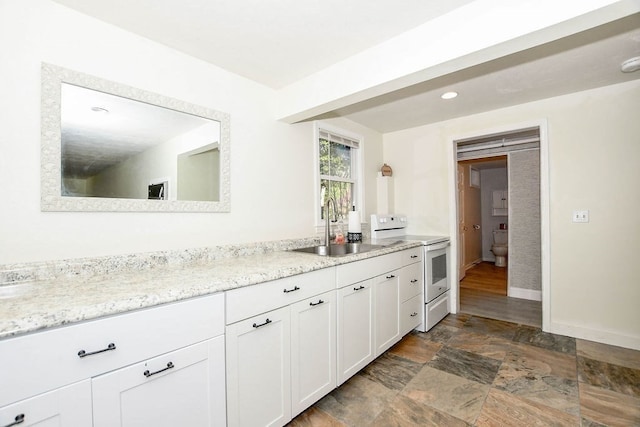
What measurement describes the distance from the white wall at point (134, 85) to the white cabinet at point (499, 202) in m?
5.87

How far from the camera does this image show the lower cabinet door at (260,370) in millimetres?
1313

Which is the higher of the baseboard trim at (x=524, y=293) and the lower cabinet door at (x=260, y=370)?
the lower cabinet door at (x=260, y=370)

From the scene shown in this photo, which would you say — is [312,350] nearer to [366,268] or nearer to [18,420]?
[366,268]

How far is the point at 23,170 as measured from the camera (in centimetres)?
134

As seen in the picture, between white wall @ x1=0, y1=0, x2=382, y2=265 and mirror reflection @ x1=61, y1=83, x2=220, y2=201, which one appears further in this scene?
mirror reflection @ x1=61, y1=83, x2=220, y2=201

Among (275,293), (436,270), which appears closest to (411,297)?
(436,270)

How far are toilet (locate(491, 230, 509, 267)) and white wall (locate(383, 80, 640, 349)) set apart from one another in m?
3.11

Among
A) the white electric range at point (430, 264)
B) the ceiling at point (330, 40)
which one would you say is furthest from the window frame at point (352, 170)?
the ceiling at point (330, 40)

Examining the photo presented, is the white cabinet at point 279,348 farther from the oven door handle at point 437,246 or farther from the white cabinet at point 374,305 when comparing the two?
the oven door handle at point 437,246

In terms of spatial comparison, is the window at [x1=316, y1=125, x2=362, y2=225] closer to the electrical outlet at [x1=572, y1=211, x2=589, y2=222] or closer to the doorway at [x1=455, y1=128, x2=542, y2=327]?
the doorway at [x1=455, y1=128, x2=542, y2=327]

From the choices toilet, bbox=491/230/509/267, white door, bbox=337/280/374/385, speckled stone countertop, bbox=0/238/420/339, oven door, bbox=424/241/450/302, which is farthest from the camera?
toilet, bbox=491/230/509/267

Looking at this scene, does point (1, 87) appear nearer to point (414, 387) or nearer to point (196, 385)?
point (196, 385)

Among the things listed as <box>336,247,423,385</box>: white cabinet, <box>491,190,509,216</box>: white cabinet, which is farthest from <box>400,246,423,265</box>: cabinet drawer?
<box>491,190,509,216</box>: white cabinet

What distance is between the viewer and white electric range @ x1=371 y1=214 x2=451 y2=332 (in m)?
2.90
